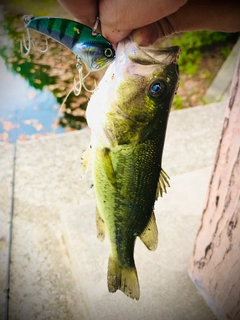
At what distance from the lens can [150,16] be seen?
1051 mm

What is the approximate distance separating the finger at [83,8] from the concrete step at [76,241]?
207cm

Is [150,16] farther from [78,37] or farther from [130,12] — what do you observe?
[78,37]

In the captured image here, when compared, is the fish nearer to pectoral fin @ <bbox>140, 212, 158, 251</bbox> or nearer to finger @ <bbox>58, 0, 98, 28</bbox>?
finger @ <bbox>58, 0, 98, 28</bbox>

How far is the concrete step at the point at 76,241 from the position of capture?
254cm

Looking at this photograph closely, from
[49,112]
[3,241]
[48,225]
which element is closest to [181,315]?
[48,225]

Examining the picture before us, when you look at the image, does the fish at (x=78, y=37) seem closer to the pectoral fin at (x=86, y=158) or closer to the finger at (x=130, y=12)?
the finger at (x=130, y=12)

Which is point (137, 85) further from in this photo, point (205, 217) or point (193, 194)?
point (193, 194)

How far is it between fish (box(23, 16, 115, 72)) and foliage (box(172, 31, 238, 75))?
5.51 metres

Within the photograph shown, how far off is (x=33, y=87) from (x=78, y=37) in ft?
16.3

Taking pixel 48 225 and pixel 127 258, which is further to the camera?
pixel 48 225

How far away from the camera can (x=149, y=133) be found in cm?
139

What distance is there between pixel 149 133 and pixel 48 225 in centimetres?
203

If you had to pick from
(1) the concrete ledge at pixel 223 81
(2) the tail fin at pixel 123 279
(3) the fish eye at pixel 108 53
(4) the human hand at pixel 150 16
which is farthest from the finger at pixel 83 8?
(1) the concrete ledge at pixel 223 81

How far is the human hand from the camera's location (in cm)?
104
